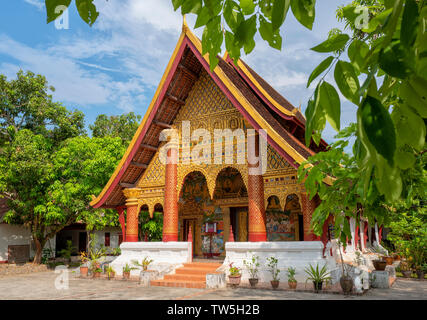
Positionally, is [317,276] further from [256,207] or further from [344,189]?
[344,189]

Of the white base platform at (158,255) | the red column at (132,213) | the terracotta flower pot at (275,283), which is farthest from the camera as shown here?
the red column at (132,213)

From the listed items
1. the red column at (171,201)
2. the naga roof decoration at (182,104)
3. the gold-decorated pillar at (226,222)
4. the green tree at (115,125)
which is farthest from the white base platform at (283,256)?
the green tree at (115,125)

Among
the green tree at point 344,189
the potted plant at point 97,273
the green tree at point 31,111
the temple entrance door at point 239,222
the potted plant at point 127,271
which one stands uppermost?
the green tree at point 31,111

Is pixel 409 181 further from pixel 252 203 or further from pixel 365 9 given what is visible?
pixel 252 203

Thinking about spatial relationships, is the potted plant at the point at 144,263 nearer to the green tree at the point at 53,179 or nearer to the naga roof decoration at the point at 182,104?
the naga roof decoration at the point at 182,104

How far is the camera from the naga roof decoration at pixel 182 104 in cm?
1139

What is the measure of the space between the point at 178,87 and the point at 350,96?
40.7 ft

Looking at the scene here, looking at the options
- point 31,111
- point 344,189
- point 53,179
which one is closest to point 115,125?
point 31,111

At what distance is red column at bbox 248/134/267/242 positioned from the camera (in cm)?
1088

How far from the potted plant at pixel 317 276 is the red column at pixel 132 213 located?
6894mm

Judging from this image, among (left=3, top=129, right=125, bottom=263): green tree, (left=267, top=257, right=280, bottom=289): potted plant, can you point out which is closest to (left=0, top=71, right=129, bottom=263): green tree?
(left=3, top=129, right=125, bottom=263): green tree

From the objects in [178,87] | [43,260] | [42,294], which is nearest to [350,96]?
[42,294]

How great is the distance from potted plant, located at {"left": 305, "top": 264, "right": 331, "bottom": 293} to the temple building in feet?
2.23

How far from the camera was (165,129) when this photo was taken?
13305 millimetres
